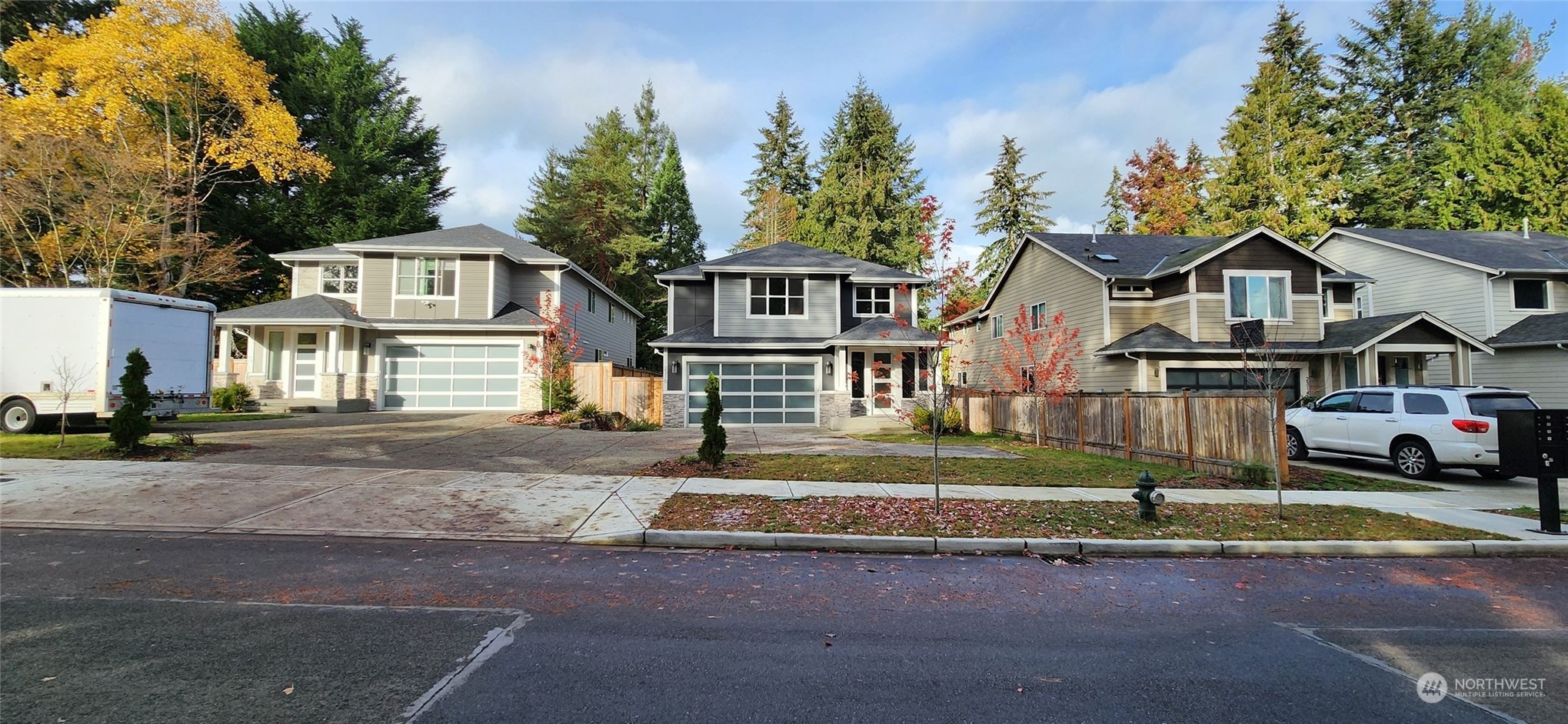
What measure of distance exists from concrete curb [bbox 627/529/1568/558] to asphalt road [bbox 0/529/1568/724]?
0.36 metres

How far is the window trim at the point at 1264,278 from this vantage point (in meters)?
21.0

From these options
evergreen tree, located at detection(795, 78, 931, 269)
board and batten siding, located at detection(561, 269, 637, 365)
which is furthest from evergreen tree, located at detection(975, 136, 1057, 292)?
board and batten siding, located at detection(561, 269, 637, 365)

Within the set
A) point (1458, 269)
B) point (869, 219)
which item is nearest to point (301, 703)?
point (1458, 269)

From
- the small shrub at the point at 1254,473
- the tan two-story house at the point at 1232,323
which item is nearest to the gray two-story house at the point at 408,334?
the tan two-story house at the point at 1232,323

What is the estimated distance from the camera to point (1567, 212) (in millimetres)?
27734

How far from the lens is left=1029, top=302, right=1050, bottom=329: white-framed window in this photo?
25778 millimetres

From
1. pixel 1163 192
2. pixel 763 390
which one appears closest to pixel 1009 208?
pixel 1163 192

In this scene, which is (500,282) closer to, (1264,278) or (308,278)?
(308,278)

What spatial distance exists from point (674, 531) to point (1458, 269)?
30.7 meters

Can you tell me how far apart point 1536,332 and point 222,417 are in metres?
41.2

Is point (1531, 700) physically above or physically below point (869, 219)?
below

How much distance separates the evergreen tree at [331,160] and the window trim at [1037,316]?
31.4m

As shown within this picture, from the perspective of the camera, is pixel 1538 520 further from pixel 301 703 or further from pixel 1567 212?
pixel 1567 212

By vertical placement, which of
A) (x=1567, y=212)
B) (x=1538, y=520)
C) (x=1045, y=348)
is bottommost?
(x=1538, y=520)
